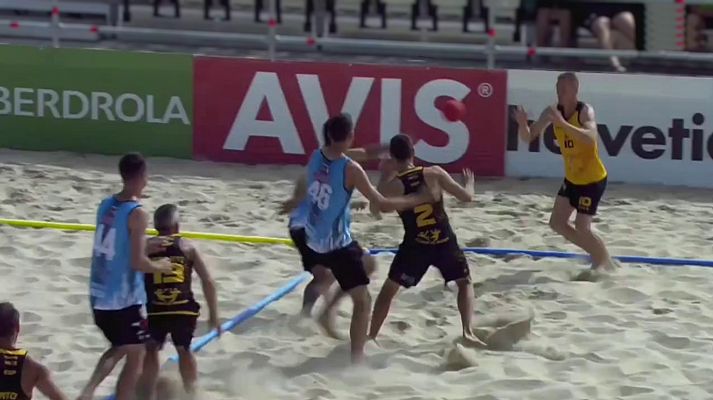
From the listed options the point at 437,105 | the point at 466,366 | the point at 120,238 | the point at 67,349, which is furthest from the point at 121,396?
the point at 437,105

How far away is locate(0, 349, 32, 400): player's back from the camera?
17.3ft

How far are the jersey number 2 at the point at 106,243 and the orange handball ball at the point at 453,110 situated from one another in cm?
652

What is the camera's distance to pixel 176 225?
21.0ft

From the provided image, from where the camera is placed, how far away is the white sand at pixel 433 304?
689cm

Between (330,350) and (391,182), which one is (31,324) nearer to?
(330,350)

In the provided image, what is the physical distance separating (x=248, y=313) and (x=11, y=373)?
2821mm

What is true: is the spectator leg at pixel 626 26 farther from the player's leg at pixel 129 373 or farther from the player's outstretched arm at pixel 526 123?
the player's leg at pixel 129 373

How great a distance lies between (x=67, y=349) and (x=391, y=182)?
195cm

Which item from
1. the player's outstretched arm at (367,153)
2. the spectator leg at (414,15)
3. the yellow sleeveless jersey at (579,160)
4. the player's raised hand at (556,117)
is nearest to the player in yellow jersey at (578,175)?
the yellow sleeveless jersey at (579,160)

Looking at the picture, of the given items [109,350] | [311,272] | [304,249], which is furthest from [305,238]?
[109,350]

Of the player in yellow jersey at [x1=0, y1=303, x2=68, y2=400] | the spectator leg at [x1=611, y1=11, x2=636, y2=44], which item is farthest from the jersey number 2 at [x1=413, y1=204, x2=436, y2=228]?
the spectator leg at [x1=611, y1=11, x2=636, y2=44]

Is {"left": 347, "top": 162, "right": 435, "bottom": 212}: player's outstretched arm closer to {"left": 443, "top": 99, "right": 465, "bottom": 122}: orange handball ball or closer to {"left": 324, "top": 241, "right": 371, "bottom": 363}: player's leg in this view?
{"left": 324, "top": 241, "right": 371, "bottom": 363}: player's leg

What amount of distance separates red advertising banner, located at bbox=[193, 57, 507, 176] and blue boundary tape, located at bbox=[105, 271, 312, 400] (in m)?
4.19

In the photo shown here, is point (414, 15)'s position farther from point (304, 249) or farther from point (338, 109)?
point (304, 249)
